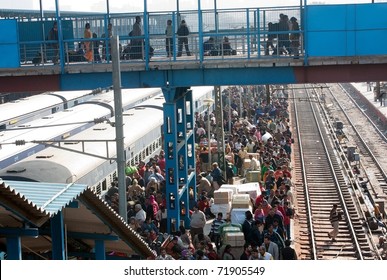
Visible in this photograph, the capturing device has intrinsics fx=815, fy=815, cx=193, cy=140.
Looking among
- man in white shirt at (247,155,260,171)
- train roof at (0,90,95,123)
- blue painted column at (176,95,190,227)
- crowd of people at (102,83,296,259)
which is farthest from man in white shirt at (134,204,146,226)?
train roof at (0,90,95,123)

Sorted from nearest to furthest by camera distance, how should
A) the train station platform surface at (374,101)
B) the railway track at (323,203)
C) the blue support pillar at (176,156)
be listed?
the blue support pillar at (176,156) < the railway track at (323,203) < the train station platform surface at (374,101)

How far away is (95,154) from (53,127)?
3374 millimetres

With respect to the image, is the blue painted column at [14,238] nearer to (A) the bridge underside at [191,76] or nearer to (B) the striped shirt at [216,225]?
(B) the striped shirt at [216,225]

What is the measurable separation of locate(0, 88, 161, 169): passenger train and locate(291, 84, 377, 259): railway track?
6.75m

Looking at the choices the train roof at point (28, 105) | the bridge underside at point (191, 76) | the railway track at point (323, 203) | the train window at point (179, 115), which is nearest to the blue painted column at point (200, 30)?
the bridge underside at point (191, 76)

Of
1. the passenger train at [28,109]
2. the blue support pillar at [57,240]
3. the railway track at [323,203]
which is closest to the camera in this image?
the blue support pillar at [57,240]

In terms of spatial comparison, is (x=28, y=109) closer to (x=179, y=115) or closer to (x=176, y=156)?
(x=179, y=115)

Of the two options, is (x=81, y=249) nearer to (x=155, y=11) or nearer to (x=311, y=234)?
(x=155, y=11)

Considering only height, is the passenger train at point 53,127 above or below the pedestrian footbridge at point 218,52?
below

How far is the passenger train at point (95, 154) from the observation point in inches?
752

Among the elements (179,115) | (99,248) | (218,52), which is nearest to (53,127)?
(179,115)

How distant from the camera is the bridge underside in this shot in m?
19.1

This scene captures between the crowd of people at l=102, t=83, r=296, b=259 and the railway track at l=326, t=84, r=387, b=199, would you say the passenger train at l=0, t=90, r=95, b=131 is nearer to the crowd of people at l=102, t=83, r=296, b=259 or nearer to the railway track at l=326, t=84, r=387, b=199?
the crowd of people at l=102, t=83, r=296, b=259

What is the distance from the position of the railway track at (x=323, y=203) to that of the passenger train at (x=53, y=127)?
6752mm
